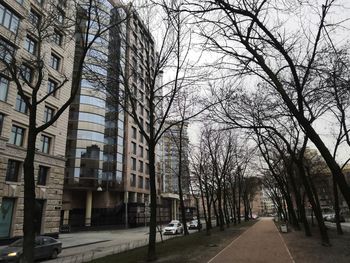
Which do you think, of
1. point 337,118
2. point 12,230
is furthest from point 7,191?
point 337,118

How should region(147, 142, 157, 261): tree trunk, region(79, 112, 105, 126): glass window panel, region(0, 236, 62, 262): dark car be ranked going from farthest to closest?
region(79, 112, 105, 126): glass window panel
region(0, 236, 62, 262): dark car
region(147, 142, 157, 261): tree trunk

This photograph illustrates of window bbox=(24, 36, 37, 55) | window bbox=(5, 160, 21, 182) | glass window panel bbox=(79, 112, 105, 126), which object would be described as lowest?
window bbox=(5, 160, 21, 182)

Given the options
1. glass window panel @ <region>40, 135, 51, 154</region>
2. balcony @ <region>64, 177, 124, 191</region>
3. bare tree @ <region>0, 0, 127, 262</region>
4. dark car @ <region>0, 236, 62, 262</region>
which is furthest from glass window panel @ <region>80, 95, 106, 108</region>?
bare tree @ <region>0, 0, 127, 262</region>

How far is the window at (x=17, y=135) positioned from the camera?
90.8 ft

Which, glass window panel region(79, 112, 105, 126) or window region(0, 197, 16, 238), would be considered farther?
glass window panel region(79, 112, 105, 126)

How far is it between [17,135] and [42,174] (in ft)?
15.6

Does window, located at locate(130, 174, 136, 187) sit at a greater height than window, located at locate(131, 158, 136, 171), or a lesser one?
lesser

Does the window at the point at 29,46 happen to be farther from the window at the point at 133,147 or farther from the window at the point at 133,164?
the window at the point at 133,164

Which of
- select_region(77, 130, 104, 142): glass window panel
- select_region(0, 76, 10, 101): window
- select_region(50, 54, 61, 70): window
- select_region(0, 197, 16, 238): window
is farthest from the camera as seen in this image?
select_region(77, 130, 104, 142): glass window panel

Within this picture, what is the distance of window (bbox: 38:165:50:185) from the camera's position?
30.5 metres

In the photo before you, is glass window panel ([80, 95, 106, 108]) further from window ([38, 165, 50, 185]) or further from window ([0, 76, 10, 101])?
window ([0, 76, 10, 101])

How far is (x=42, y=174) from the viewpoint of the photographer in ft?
102

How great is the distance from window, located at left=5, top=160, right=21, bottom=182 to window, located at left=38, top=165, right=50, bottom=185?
2.72 metres

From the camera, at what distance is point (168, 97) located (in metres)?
16.3
